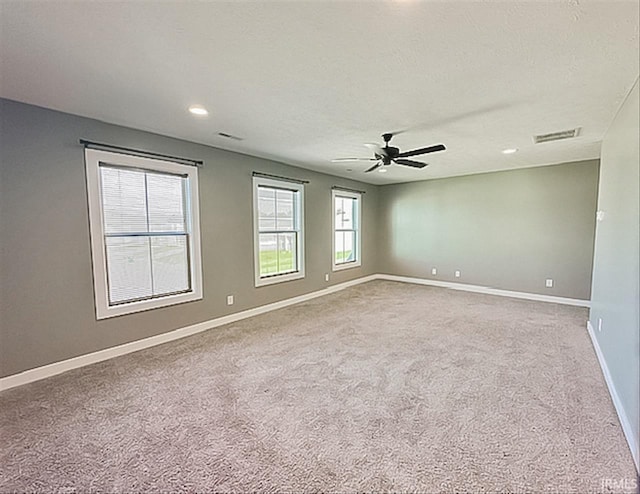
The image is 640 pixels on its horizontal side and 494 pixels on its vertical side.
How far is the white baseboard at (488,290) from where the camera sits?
17.4ft

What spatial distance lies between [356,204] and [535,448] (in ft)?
18.9

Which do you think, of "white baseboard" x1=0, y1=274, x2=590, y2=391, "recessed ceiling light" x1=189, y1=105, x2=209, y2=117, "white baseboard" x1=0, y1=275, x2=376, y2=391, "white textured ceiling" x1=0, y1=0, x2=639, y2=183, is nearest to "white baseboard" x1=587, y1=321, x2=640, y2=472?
"white textured ceiling" x1=0, y1=0, x2=639, y2=183

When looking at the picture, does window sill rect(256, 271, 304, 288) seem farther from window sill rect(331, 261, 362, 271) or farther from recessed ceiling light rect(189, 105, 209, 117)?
recessed ceiling light rect(189, 105, 209, 117)

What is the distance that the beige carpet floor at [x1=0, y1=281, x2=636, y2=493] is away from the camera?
1708 millimetres

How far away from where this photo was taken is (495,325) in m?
4.24

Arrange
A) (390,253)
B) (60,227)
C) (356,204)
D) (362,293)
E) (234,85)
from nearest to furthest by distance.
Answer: (234,85), (60,227), (362,293), (356,204), (390,253)

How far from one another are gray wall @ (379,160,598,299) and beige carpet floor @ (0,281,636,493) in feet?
7.04

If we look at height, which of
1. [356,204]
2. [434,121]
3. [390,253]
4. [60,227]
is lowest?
[390,253]

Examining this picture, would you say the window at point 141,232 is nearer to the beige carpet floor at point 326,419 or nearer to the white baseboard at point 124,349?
the white baseboard at point 124,349

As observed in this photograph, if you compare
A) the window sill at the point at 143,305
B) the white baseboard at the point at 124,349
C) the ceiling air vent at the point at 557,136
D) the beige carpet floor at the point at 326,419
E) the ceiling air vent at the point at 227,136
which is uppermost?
the ceiling air vent at the point at 227,136

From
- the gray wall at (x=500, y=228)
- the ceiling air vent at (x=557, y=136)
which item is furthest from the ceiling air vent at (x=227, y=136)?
the gray wall at (x=500, y=228)

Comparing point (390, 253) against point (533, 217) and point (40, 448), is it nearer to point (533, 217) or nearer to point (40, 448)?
point (533, 217)

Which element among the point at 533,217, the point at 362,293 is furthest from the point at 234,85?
the point at 533,217

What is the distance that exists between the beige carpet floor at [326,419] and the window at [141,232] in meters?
0.71
